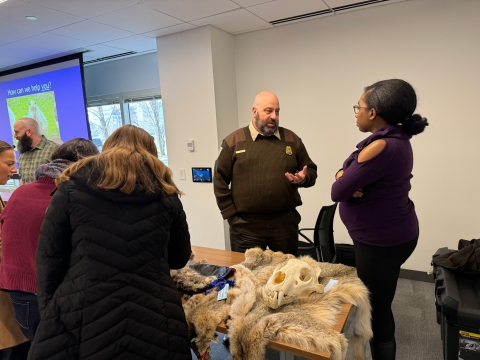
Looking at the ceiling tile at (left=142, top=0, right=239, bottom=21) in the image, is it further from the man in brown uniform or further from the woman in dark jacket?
the woman in dark jacket

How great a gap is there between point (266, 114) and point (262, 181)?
434 mm

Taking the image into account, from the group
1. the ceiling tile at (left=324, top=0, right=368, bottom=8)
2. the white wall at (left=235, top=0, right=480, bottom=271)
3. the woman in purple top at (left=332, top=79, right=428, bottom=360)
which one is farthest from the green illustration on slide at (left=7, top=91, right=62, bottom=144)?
the woman in purple top at (left=332, top=79, right=428, bottom=360)

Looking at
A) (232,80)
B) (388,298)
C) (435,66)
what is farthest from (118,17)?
(388,298)

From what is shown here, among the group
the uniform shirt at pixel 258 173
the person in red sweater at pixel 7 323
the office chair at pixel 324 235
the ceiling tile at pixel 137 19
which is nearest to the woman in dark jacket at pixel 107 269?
the person in red sweater at pixel 7 323

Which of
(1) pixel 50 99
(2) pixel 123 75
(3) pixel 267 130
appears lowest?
(3) pixel 267 130

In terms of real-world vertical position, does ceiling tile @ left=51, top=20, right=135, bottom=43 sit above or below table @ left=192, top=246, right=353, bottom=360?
above

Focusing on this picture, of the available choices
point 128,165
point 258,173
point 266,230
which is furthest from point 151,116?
point 128,165

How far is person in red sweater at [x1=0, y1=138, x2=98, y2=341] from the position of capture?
4.61ft

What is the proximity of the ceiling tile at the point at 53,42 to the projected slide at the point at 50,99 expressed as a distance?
255 millimetres

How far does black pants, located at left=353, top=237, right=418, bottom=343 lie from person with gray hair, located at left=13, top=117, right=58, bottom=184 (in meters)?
2.89

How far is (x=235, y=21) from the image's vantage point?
3.18 meters

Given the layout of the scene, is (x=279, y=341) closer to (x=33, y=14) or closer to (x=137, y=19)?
(x=137, y=19)

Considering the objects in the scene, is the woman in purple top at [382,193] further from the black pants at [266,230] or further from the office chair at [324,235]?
the office chair at [324,235]

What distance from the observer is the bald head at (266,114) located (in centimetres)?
→ 215
